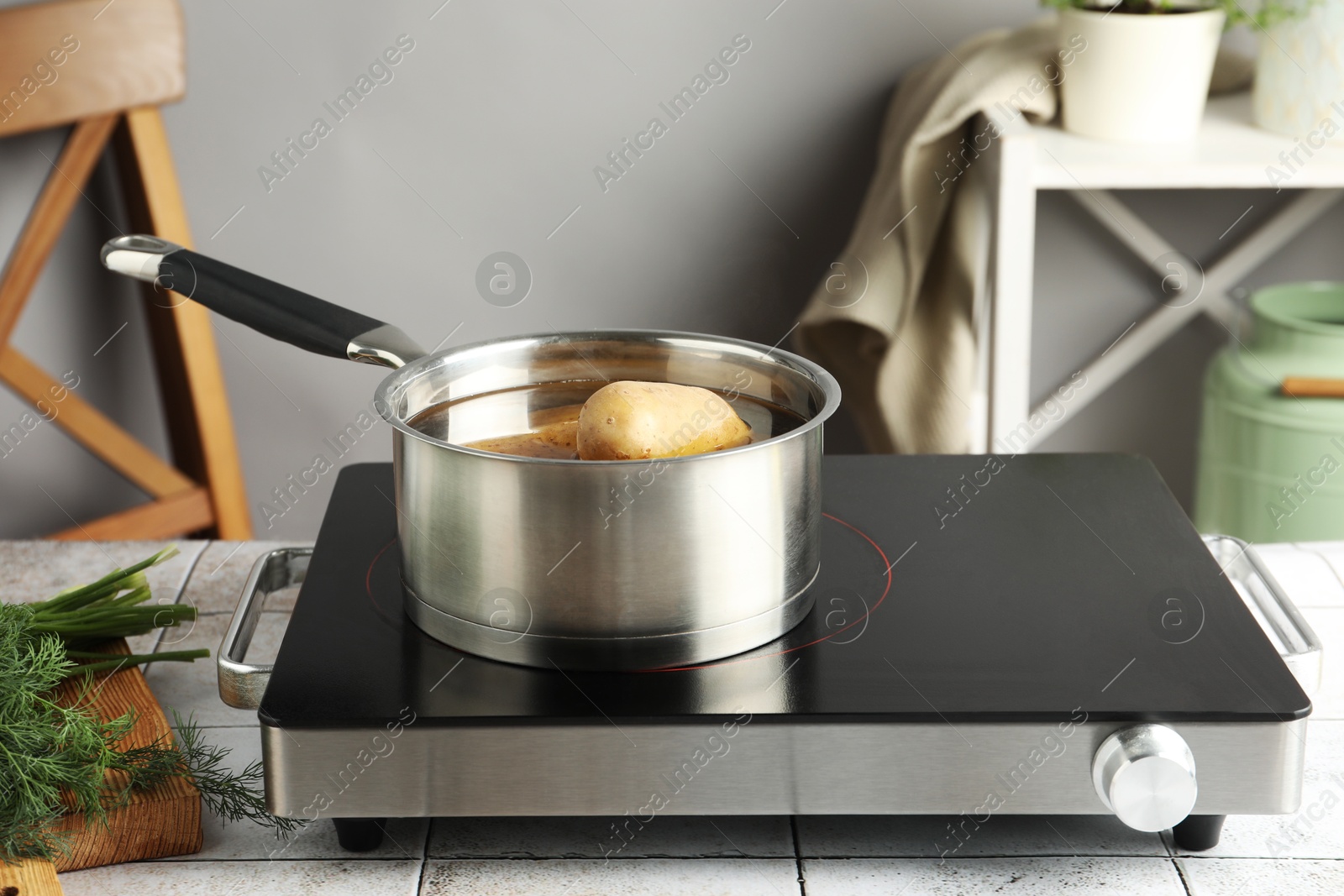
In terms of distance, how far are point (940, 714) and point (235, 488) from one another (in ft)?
4.39

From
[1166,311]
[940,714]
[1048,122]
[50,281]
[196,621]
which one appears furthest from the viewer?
[1166,311]

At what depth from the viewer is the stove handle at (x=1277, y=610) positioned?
0.70 m

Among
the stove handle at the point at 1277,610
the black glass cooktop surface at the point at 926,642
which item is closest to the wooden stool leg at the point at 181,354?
the black glass cooktop surface at the point at 926,642

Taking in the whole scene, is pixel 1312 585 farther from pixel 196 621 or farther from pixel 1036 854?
pixel 196 621

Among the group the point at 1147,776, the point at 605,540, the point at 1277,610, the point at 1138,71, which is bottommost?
the point at 1277,610

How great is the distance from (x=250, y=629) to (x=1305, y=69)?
130 centimetres

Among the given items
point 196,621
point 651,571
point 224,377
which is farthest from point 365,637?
point 224,377

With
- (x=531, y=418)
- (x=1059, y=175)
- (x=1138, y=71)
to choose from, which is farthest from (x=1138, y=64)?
(x=531, y=418)

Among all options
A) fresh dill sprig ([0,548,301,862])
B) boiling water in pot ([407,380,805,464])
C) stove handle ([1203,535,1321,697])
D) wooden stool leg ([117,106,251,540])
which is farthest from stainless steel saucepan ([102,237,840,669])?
wooden stool leg ([117,106,251,540])

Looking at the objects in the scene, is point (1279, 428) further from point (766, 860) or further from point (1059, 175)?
point (766, 860)

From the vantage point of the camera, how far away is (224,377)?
180 cm

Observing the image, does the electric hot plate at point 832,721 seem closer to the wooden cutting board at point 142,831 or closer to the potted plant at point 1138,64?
the wooden cutting board at point 142,831

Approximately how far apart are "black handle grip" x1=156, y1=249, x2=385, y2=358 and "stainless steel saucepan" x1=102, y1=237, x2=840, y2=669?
42 millimetres

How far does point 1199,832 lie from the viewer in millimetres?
639
